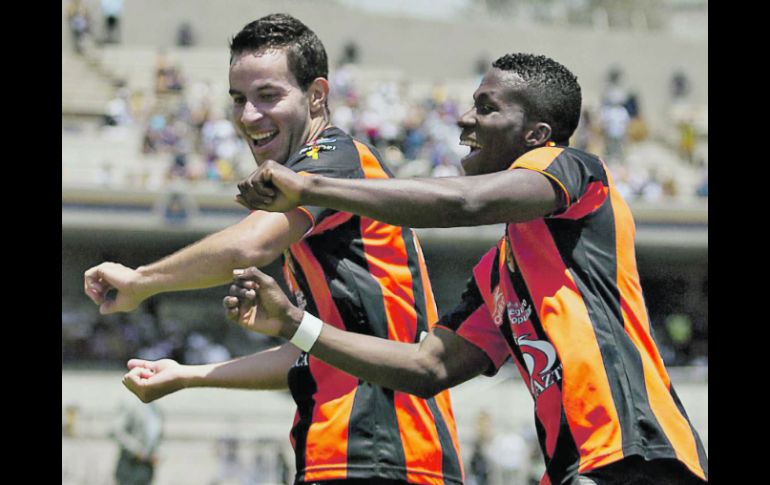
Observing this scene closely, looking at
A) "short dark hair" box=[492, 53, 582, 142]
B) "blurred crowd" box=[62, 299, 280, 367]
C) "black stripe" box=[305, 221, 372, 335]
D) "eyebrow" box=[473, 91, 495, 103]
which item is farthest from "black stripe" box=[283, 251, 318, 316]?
"blurred crowd" box=[62, 299, 280, 367]

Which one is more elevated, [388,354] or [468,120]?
[468,120]

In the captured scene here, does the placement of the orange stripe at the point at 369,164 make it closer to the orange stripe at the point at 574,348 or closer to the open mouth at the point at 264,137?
the open mouth at the point at 264,137

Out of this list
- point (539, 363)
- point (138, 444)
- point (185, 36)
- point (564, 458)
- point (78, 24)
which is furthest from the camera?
point (185, 36)

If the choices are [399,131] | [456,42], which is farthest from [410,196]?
[456,42]

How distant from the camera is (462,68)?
37125mm

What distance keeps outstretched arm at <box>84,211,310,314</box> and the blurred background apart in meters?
11.3

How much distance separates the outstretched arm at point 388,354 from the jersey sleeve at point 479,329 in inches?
0.9

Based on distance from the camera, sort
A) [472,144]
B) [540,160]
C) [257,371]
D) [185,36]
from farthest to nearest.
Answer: [185,36] < [257,371] < [472,144] < [540,160]

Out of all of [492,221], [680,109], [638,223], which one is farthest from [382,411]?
[680,109]

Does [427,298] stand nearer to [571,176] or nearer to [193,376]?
[193,376]

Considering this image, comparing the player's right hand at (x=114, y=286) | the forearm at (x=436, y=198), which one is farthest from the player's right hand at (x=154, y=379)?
the forearm at (x=436, y=198)

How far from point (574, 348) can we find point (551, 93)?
0.91 meters

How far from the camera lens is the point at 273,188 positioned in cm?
385
